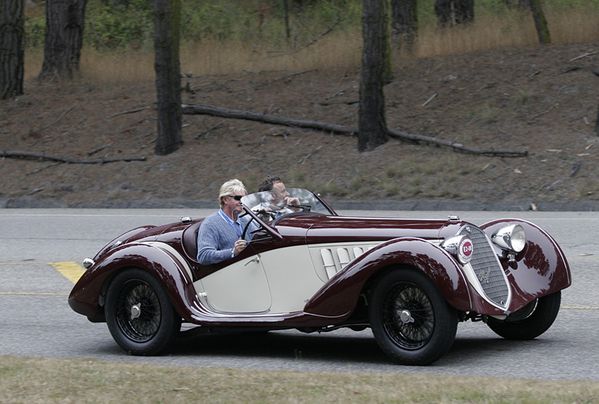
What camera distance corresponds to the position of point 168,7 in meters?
23.2

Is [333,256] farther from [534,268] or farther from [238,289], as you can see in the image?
[534,268]

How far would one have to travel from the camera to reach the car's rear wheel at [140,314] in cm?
873

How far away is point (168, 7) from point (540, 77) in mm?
7390

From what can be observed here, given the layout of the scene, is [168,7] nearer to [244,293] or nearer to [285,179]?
[285,179]

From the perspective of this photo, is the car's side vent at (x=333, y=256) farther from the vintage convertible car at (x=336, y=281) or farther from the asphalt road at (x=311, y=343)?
the asphalt road at (x=311, y=343)

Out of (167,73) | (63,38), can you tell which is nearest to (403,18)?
(167,73)

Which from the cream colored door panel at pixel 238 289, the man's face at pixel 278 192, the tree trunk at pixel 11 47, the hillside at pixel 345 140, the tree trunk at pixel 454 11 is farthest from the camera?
the tree trunk at pixel 454 11

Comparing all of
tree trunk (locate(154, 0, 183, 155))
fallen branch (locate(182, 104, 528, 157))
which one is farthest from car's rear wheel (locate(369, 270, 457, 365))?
tree trunk (locate(154, 0, 183, 155))

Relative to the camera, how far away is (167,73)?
23297 mm

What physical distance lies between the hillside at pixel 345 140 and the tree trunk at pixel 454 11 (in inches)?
127

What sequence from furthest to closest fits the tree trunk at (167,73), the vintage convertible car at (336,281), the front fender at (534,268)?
the tree trunk at (167,73) < the front fender at (534,268) < the vintage convertible car at (336,281)

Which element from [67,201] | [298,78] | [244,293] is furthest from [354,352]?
[298,78]

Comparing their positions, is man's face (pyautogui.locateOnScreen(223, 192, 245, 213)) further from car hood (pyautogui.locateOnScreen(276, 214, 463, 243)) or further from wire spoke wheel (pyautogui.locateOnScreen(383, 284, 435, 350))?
wire spoke wheel (pyautogui.locateOnScreen(383, 284, 435, 350))

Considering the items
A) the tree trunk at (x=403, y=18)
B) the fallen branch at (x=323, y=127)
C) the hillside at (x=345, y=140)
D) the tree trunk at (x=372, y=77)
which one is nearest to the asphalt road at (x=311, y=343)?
the hillside at (x=345, y=140)
